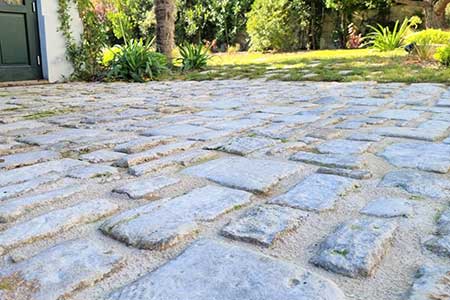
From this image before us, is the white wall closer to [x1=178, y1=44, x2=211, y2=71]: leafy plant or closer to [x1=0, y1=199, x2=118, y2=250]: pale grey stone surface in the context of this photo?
[x1=178, y1=44, x2=211, y2=71]: leafy plant

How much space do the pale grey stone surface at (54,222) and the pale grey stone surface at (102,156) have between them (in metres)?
0.52

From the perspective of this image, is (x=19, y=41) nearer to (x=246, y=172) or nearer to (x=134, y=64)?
(x=134, y=64)

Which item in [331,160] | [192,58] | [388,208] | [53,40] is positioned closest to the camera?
[388,208]

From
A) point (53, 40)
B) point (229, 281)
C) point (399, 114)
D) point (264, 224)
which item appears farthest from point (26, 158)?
point (53, 40)

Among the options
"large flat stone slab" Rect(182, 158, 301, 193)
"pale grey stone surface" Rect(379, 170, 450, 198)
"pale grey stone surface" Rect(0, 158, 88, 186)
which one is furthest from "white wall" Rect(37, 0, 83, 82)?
"pale grey stone surface" Rect(379, 170, 450, 198)

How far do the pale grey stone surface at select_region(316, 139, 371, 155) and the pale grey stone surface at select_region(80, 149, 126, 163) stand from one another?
90 centimetres

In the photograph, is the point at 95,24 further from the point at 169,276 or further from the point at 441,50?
the point at 169,276

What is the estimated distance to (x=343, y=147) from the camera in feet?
6.32

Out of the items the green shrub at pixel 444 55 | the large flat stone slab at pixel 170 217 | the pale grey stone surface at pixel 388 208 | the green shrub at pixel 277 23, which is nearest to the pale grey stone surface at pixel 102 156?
the large flat stone slab at pixel 170 217

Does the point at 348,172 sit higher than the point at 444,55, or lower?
lower

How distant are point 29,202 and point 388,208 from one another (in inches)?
41.6

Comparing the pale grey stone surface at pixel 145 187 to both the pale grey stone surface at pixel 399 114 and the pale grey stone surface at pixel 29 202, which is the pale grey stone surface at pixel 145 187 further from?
the pale grey stone surface at pixel 399 114

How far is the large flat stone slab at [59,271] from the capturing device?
829 mm

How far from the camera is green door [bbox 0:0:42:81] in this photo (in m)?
5.29
